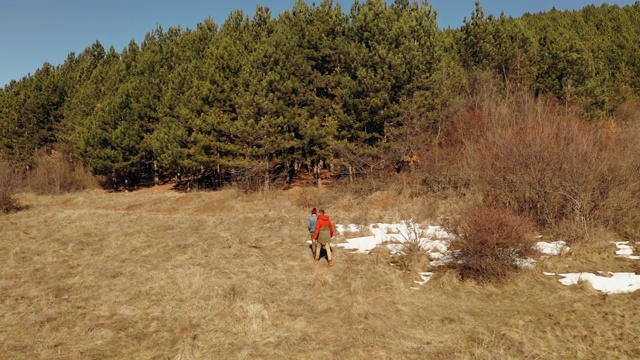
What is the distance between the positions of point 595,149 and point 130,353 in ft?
48.2

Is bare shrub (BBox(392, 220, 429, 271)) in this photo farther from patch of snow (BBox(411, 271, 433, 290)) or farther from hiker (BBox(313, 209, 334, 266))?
hiker (BBox(313, 209, 334, 266))

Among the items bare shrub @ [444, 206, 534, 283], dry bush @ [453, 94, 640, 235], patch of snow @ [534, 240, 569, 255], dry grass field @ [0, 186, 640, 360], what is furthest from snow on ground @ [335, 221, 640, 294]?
dry bush @ [453, 94, 640, 235]

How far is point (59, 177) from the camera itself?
38062mm

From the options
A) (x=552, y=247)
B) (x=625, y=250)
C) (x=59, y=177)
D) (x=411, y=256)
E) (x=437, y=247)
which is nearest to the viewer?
(x=625, y=250)

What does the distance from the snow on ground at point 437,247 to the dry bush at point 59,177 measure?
3286 cm

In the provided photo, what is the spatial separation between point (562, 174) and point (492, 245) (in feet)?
16.8

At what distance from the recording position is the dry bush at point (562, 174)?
42.3 feet

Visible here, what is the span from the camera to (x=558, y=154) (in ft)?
43.5

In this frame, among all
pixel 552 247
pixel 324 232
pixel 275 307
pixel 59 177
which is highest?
pixel 59 177

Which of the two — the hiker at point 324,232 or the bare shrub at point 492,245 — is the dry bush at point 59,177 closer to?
the hiker at point 324,232

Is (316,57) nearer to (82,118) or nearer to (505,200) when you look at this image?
(505,200)

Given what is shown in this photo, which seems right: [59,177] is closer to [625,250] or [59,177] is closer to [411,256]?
[411,256]

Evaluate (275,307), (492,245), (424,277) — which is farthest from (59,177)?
(492,245)

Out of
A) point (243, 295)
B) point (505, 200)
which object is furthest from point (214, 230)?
point (505, 200)
